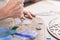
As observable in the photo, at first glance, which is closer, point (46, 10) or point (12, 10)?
point (12, 10)

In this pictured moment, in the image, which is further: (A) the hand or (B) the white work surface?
(B) the white work surface

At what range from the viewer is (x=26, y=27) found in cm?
76

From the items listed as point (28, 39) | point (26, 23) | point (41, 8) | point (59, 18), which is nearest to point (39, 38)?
point (28, 39)

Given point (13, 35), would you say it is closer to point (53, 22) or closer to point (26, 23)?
point (26, 23)

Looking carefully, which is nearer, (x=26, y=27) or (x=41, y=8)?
(x=26, y=27)

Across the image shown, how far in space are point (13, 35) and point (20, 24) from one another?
0.42 feet

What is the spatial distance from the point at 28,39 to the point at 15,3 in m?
0.26

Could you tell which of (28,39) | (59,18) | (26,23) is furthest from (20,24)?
(59,18)

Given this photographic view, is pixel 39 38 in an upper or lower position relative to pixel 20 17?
lower

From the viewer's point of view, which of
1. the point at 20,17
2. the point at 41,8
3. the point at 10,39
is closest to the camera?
the point at 10,39

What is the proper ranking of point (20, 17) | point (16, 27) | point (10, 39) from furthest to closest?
1. point (20, 17)
2. point (16, 27)
3. point (10, 39)

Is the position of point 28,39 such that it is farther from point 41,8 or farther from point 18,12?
point 41,8

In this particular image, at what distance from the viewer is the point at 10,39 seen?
2.06ft

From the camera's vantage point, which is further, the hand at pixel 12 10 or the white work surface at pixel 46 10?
the white work surface at pixel 46 10
